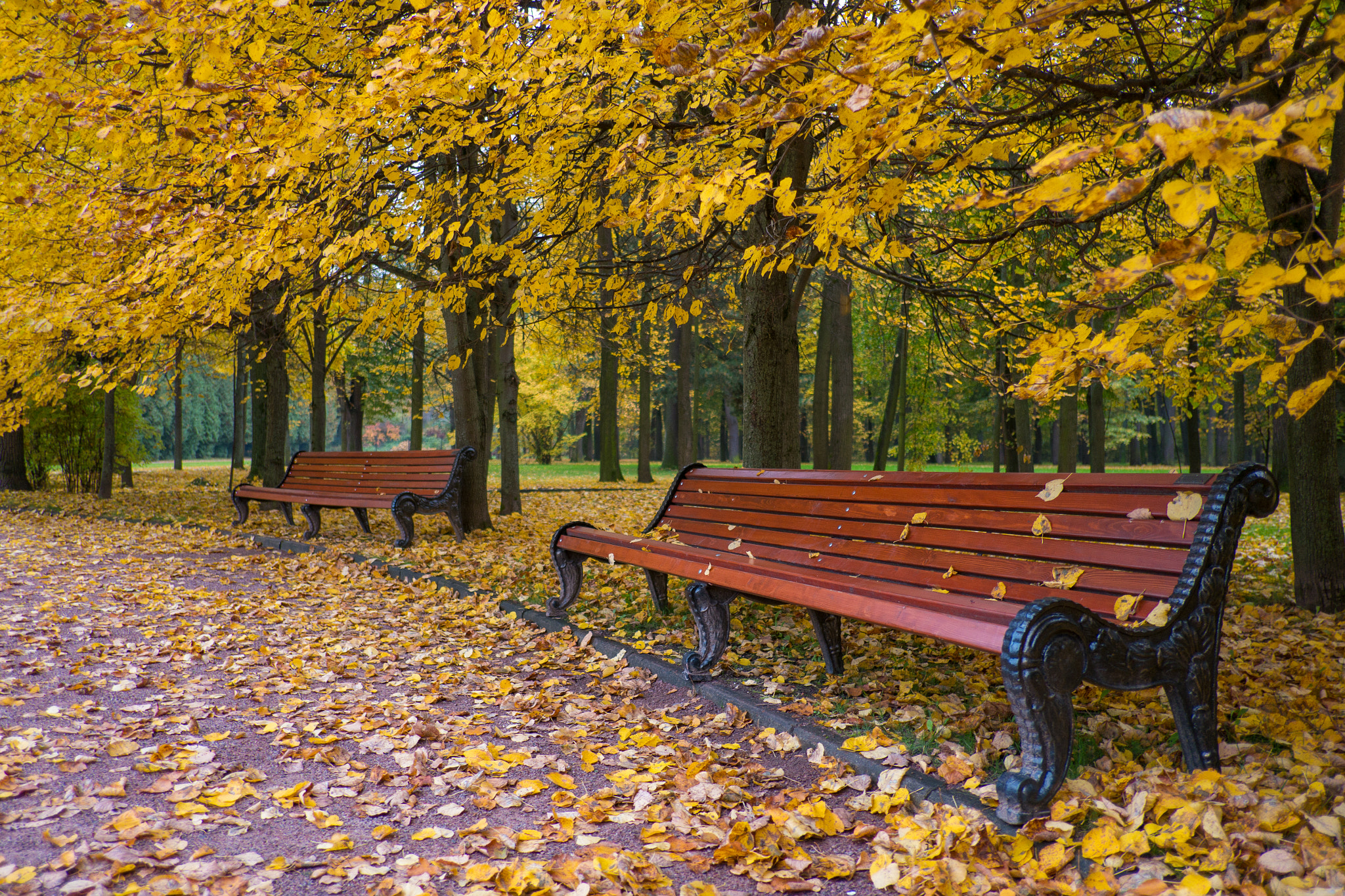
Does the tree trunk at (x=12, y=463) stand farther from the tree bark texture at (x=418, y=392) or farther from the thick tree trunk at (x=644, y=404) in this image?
the thick tree trunk at (x=644, y=404)

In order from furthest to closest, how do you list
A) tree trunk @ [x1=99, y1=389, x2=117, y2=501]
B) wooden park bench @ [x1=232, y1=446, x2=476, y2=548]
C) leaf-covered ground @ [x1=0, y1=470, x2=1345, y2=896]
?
tree trunk @ [x1=99, y1=389, x2=117, y2=501] → wooden park bench @ [x1=232, y1=446, x2=476, y2=548] → leaf-covered ground @ [x1=0, y1=470, x2=1345, y2=896]

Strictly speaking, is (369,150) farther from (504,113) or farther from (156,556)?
(156,556)

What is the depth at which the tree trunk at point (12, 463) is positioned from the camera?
1412cm

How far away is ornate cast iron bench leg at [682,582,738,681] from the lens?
12.6 ft

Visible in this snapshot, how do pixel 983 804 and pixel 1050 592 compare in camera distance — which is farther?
pixel 1050 592

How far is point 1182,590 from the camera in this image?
8.09ft

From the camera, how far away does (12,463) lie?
14.2 metres

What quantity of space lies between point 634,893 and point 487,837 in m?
0.56

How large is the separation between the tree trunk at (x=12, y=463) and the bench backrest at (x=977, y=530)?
1477 cm

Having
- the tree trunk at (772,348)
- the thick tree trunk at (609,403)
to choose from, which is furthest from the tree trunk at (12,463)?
the tree trunk at (772,348)

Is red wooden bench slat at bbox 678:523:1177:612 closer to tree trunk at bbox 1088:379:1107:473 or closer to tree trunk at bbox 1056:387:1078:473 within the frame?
tree trunk at bbox 1056:387:1078:473

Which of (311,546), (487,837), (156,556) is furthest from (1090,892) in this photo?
(156,556)

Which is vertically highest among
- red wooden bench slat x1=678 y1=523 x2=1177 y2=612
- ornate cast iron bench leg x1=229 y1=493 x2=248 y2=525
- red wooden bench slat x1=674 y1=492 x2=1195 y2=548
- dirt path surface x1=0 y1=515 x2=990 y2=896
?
red wooden bench slat x1=674 y1=492 x2=1195 y2=548

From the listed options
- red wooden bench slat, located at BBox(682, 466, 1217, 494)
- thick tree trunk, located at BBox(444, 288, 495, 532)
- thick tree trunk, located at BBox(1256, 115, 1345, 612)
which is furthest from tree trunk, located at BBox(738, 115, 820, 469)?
thick tree trunk, located at BBox(444, 288, 495, 532)
